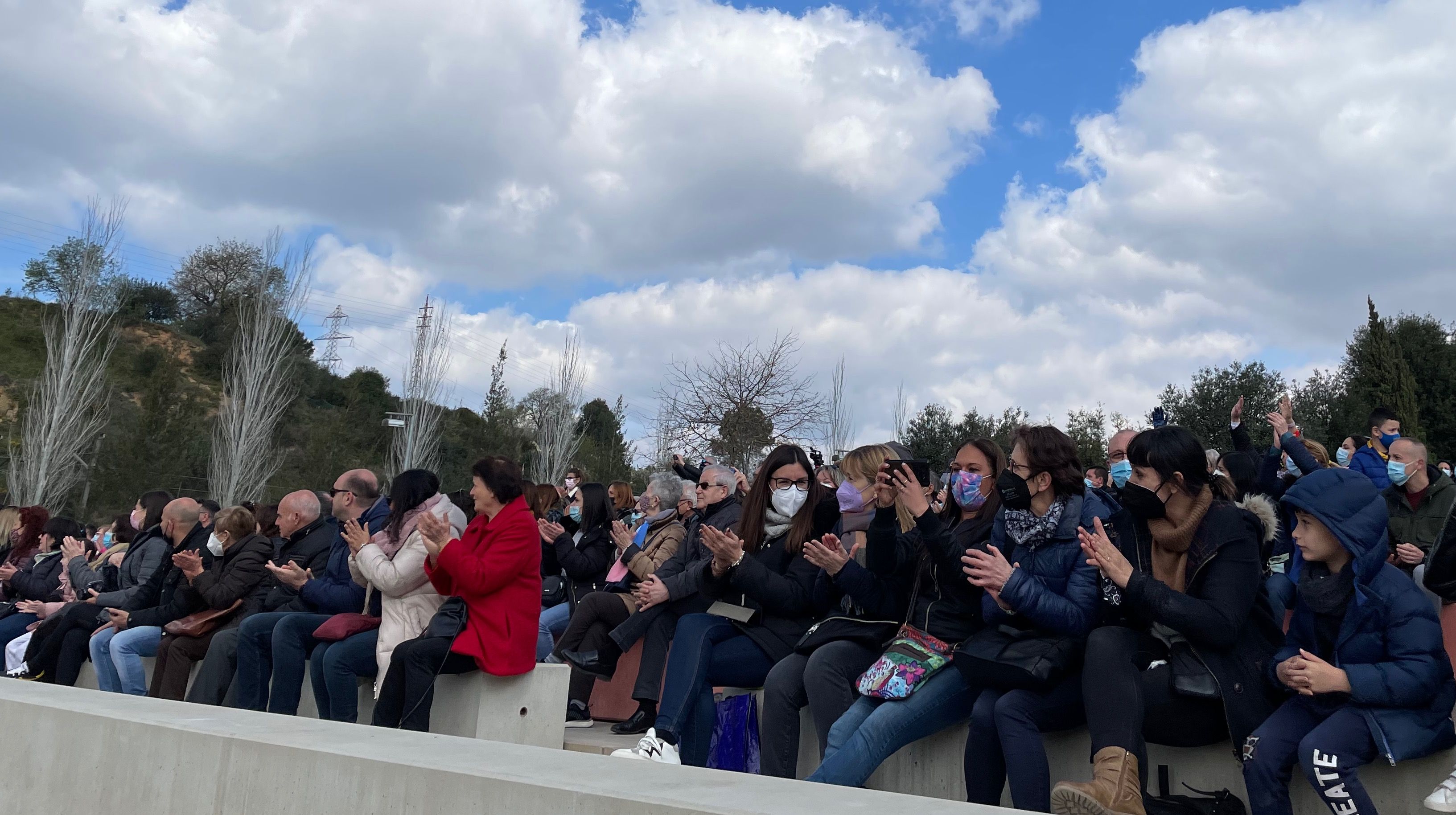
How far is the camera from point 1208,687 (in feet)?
13.9

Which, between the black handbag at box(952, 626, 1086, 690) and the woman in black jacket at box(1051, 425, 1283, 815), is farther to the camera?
the black handbag at box(952, 626, 1086, 690)

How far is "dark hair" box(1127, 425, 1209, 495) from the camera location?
4531 mm

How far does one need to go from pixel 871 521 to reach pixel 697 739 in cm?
167

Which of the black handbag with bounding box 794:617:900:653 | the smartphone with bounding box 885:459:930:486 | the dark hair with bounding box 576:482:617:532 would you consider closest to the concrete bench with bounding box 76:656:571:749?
the black handbag with bounding box 794:617:900:653

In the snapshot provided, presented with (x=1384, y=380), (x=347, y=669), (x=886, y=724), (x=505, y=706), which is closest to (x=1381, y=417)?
(x=886, y=724)

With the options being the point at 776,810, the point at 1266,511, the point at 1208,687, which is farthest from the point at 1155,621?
the point at 776,810

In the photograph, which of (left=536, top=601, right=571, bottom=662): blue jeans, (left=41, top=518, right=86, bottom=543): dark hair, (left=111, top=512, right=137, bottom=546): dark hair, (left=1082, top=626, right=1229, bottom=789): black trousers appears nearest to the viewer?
(left=1082, top=626, right=1229, bottom=789): black trousers

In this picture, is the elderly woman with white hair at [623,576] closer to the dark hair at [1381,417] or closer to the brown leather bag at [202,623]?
the brown leather bag at [202,623]

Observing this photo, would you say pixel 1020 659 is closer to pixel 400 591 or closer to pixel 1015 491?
pixel 1015 491

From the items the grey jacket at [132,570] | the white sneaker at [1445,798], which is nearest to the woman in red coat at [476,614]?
the white sneaker at [1445,798]

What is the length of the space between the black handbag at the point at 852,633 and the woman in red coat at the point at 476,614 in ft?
5.43

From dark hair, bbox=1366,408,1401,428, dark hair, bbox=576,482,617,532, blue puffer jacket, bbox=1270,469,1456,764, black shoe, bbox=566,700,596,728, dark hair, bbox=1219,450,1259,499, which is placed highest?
dark hair, bbox=1366,408,1401,428

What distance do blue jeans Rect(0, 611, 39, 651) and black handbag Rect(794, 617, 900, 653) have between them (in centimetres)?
912

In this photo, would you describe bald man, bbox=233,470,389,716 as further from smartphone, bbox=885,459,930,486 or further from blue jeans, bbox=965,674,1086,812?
blue jeans, bbox=965,674,1086,812
